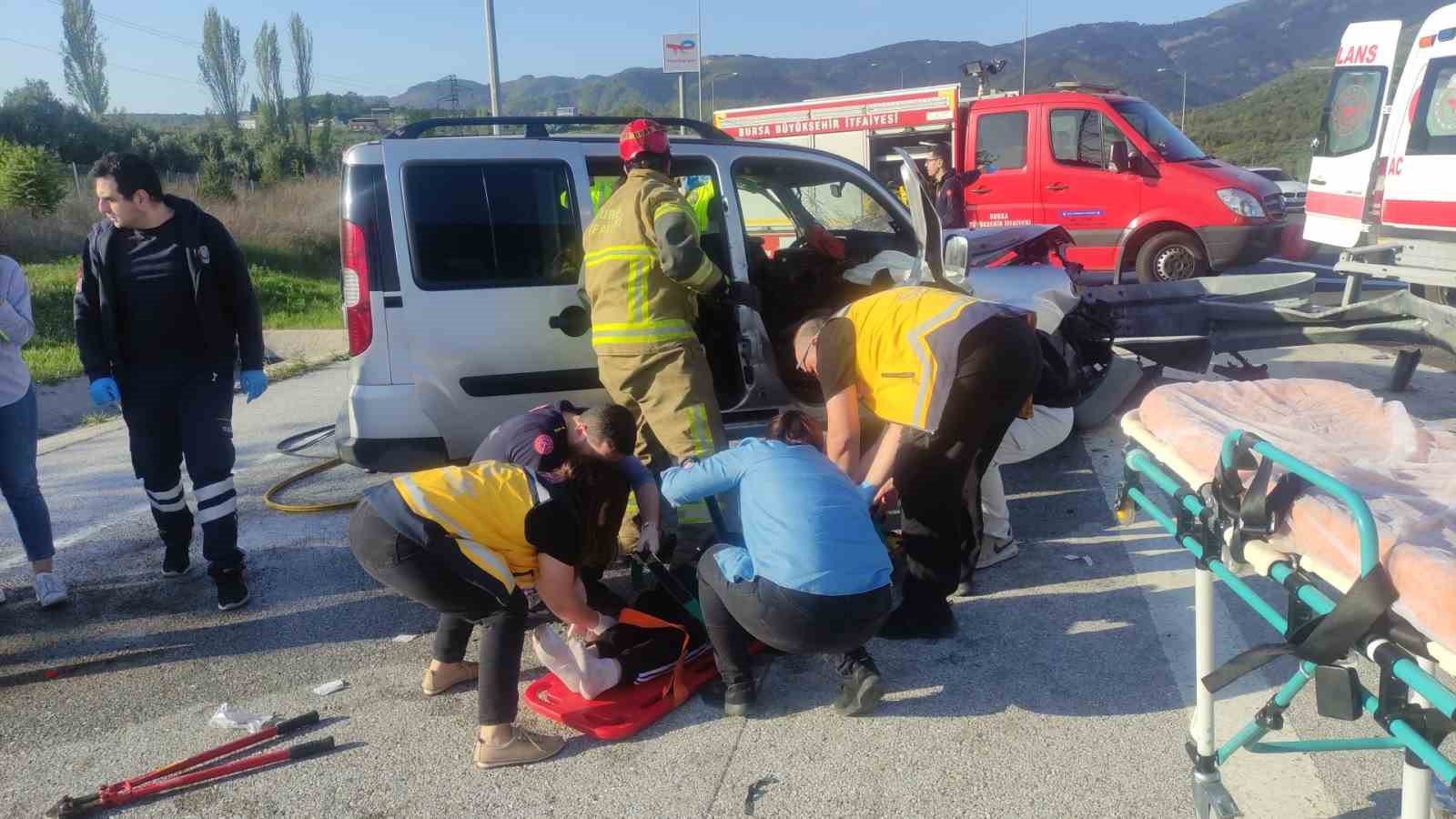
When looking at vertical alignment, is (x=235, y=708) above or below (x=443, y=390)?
below

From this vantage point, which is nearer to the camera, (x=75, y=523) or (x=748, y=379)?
(x=748, y=379)

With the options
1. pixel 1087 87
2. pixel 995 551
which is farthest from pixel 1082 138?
pixel 995 551

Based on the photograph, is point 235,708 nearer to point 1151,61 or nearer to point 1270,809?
point 1270,809

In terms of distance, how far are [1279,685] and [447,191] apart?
146 inches

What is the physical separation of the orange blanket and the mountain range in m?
86.0

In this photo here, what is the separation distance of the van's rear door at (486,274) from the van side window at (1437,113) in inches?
267

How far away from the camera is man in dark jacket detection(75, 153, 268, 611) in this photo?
4082 millimetres

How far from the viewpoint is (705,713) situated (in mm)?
3346

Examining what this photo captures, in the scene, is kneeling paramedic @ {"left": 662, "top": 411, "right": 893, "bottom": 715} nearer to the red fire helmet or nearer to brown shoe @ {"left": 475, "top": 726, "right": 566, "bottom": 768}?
brown shoe @ {"left": 475, "top": 726, "right": 566, "bottom": 768}

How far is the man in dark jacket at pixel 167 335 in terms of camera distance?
408 centimetres

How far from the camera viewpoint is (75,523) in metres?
5.50

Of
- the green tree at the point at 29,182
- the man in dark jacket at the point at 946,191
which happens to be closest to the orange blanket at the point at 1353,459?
the man in dark jacket at the point at 946,191

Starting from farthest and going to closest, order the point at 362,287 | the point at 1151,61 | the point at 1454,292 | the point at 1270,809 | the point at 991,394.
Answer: the point at 1151,61, the point at 1454,292, the point at 362,287, the point at 991,394, the point at 1270,809

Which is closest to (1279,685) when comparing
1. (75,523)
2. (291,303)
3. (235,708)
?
(235,708)
